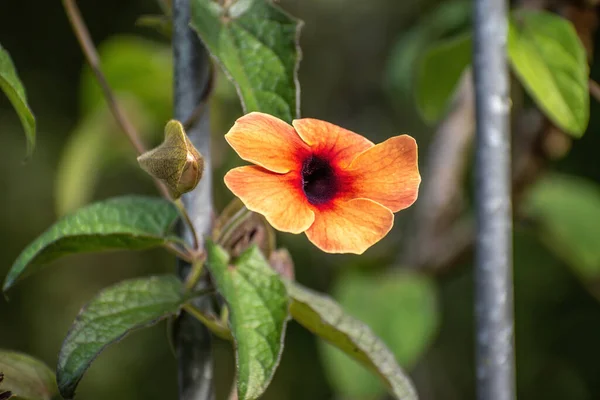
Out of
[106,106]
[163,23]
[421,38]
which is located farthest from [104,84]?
[421,38]

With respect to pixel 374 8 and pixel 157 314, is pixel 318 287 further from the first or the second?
pixel 157 314

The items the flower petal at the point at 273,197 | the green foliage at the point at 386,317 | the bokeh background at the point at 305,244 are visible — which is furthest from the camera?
the bokeh background at the point at 305,244

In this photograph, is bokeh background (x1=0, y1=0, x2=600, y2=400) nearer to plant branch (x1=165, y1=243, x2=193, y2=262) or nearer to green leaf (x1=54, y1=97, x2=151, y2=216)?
green leaf (x1=54, y1=97, x2=151, y2=216)

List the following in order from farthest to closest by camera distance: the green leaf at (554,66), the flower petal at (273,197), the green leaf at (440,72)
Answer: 1. the green leaf at (440,72)
2. the green leaf at (554,66)
3. the flower petal at (273,197)

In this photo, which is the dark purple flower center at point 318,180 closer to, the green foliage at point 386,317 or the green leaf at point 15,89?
the green leaf at point 15,89

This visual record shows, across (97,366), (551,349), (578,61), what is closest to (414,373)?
(551,349)

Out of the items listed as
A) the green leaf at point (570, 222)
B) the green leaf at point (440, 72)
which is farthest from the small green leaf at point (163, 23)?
the green leaf at point (570, 222)

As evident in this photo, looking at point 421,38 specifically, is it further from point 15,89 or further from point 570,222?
point 15,89
